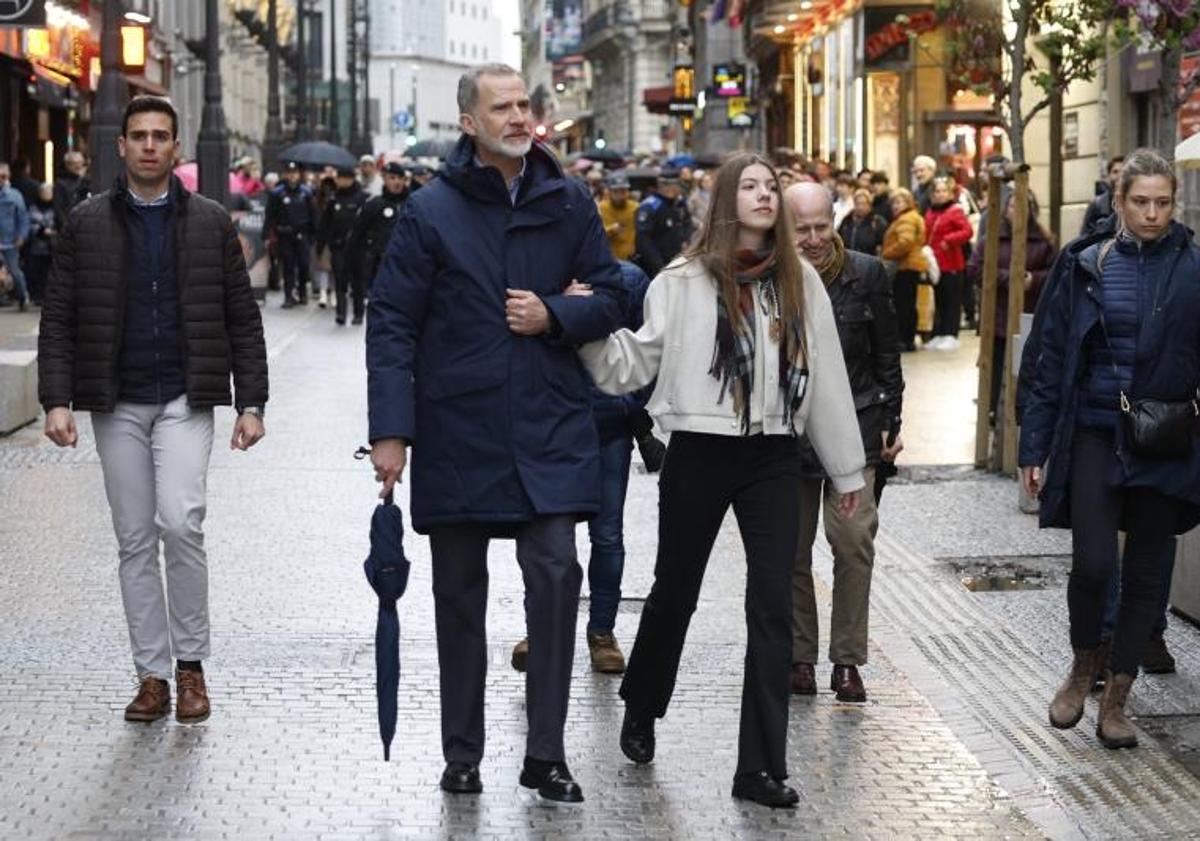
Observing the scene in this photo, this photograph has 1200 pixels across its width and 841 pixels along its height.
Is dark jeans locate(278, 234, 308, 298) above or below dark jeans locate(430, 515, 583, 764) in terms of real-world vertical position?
above

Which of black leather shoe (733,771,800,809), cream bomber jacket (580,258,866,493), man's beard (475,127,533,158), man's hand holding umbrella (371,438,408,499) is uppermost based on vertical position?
man's beard (475,127,533,158)

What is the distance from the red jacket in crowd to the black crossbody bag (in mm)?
17813

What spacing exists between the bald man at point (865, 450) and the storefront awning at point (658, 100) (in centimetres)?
7038

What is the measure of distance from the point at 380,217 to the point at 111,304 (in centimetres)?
1900

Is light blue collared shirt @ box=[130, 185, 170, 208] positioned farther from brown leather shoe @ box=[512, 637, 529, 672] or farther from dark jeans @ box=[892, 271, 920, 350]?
dark jeans @ box=[892, 271, 920, 350]

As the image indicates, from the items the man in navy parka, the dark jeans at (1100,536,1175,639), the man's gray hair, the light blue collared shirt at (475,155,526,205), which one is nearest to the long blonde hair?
the man in navy parka

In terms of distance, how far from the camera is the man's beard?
669 centimetres

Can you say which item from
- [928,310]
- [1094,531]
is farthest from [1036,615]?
[928,310]

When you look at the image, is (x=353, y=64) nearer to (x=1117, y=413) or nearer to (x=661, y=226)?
(x=661, y=226)

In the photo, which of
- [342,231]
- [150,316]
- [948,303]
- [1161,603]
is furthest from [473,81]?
[342,231]

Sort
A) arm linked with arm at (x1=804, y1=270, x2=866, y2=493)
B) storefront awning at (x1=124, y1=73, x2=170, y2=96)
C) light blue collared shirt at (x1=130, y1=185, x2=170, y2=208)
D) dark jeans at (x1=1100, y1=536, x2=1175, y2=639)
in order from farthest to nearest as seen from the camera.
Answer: storefront awning at (x1=124, y1=73, x2=170, y2=96) → dark jeans at (x1=1100, y1=536, x2=1175, y2=639) → light blue collared shirt at (x1=130, y1=185, x2=170, y2=208) → arm linked with arm at (x1=804, y1=270, x2=866, y2=493)

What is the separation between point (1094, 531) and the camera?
7703 mm

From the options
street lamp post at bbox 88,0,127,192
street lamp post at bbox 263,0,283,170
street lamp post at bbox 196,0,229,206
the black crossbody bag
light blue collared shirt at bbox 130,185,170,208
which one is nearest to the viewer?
the black crossbody bag

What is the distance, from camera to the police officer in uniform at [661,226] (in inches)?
960
